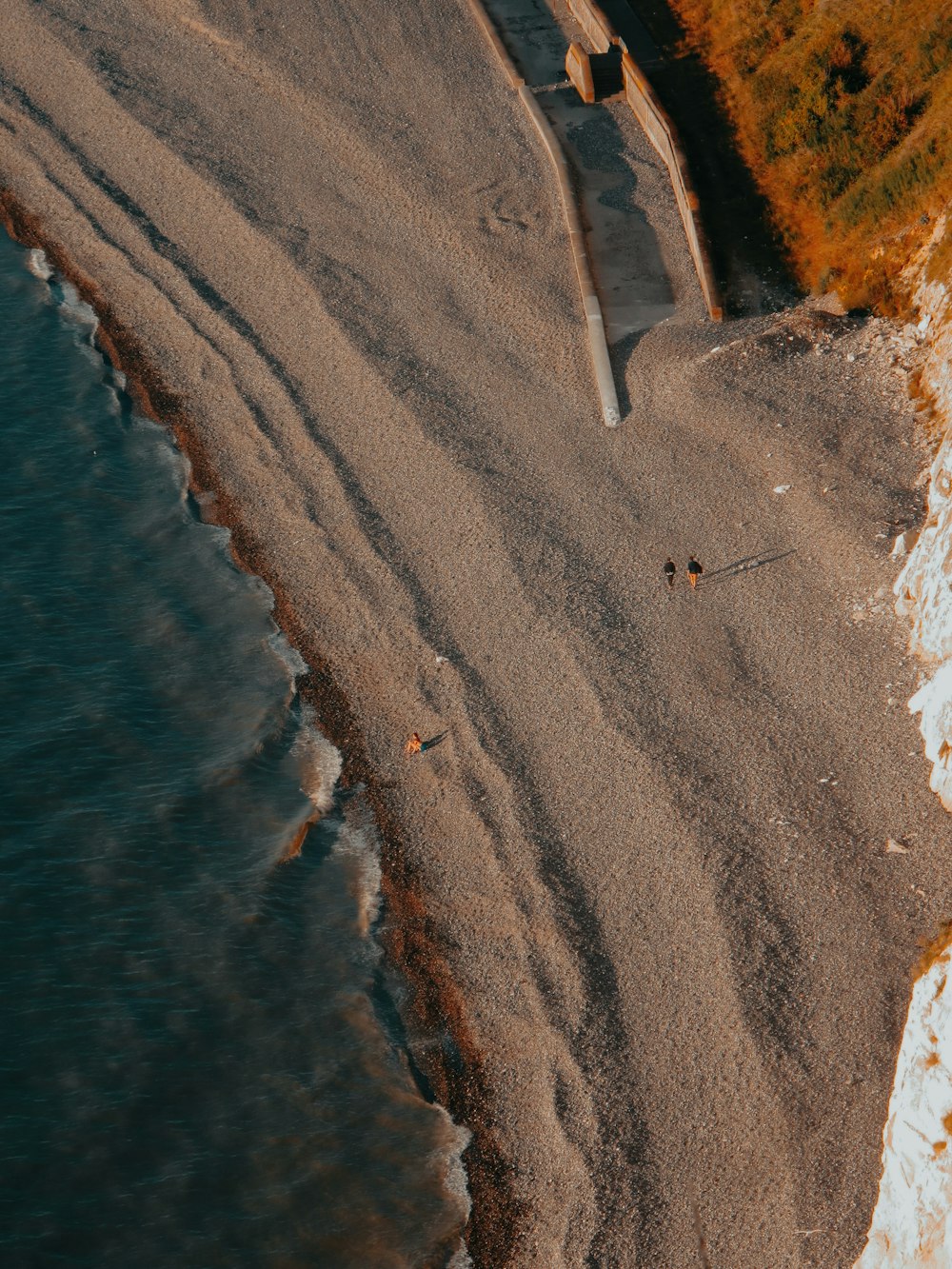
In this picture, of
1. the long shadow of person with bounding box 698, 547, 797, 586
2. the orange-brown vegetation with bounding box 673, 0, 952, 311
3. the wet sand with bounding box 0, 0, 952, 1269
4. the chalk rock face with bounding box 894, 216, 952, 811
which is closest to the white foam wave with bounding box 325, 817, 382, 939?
the wet sand with bounding box 0, 0, 952, 1269

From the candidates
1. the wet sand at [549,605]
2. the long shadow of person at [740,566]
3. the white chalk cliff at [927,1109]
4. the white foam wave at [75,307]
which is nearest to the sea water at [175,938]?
the wet sand at [549,605]

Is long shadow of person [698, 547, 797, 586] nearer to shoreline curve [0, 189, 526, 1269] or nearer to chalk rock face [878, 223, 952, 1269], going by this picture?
chalk rock face [878, 223, 952, 1269]

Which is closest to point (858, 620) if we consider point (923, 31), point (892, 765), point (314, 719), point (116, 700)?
point (892, 765)

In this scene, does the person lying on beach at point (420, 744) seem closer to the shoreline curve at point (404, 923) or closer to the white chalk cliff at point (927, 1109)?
the shoreline curve at point (404, 923)

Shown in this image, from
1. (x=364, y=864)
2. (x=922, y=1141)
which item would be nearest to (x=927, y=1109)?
(x=922, y=1141)

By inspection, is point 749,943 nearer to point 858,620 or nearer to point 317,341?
point 858,620

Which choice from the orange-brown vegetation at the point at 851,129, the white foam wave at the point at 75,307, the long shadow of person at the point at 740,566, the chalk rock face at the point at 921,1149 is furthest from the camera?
the white foam wave at the point at 75,307

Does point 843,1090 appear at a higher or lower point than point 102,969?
higher
